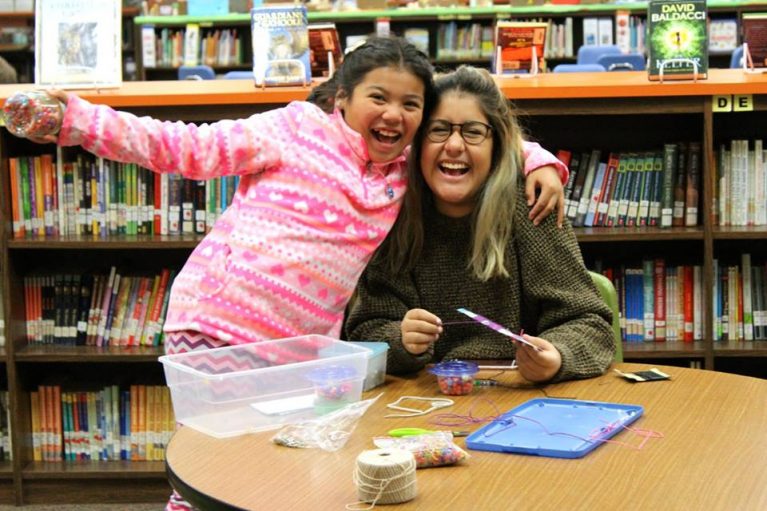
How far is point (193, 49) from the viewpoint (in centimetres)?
923

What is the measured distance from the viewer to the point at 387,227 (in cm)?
221

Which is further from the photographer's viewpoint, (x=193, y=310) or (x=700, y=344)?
(x=700, y=344)

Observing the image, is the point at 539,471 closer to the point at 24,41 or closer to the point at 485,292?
the point at 485,292

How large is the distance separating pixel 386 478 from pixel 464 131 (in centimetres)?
99

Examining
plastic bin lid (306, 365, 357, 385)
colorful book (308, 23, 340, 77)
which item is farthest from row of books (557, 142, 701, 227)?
plastic bin lid (306, 365, 357, 385)

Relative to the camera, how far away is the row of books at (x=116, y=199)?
3.64 m

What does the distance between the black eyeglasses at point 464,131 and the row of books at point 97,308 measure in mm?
1696

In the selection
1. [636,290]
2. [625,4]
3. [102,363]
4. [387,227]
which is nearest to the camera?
[387,227]

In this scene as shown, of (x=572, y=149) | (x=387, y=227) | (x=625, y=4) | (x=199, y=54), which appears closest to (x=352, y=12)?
(x=199, y=54)

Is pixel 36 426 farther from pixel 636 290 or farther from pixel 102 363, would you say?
pixel 636 290

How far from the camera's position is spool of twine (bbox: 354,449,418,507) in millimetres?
1386

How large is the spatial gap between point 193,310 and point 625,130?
82.0 inches

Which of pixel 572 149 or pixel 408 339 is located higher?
pixel 572 149

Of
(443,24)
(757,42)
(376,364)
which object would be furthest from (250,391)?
(443,24)
